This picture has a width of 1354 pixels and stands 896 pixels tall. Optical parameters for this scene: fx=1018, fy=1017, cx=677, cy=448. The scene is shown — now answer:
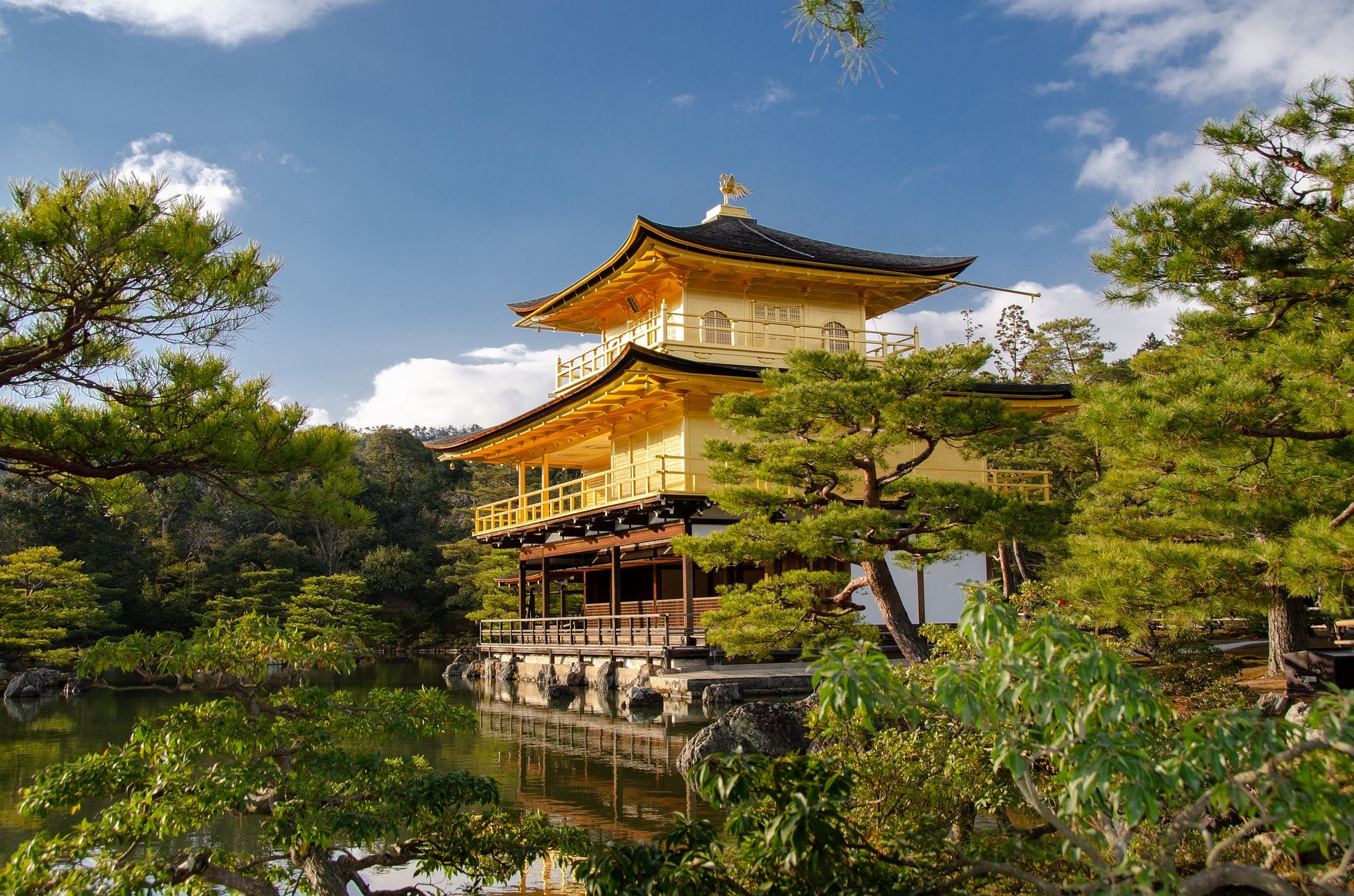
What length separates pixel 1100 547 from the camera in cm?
737

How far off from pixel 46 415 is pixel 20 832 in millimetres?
4083

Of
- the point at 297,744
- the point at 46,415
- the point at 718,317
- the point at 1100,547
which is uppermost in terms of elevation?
the point at 718,317

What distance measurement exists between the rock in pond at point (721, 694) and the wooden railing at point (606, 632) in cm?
112

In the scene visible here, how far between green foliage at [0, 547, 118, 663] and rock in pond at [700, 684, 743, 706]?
1690 cm

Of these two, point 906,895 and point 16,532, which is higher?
point 16,532

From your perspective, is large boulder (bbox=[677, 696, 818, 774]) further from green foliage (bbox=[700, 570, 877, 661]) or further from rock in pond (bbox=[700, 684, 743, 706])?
rock in pond (bbox=[700, 684, 743, 706])

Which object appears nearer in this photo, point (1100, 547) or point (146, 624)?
point (1100, 547)

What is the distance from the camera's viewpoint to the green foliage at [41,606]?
23.8m

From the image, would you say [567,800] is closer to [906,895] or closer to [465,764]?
[465,764]

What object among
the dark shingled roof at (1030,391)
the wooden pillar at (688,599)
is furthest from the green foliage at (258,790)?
the dark shingled roof at (1030,391)

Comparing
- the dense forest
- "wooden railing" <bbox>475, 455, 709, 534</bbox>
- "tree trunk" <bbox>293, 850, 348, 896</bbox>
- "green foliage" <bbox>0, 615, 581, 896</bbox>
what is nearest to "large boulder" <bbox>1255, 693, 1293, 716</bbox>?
"green foliage" <bbox>0, 615, 581, 896</bbox>

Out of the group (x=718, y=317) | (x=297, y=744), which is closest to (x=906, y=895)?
(x=297, y=744)

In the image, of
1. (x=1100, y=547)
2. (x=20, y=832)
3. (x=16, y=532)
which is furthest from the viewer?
(x=16, y=532)

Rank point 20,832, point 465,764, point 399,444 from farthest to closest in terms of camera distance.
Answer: point 399,444
point 465,764
point 20,832
